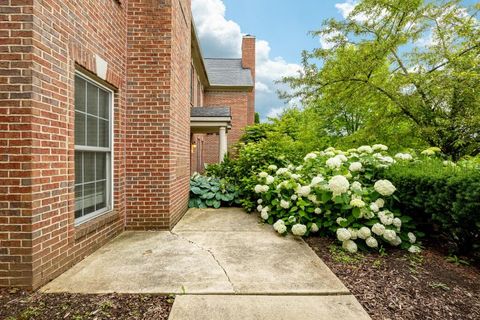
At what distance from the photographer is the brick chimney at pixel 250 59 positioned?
20109 mm

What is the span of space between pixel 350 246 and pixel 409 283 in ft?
2.83

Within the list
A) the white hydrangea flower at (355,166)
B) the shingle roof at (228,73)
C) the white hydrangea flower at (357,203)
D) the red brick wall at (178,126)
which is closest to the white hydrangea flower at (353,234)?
the white hydrangea flower at (357,203)

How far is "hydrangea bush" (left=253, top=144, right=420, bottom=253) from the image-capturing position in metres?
3.56

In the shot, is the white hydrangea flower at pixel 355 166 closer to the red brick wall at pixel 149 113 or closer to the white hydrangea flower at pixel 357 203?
the white hydrangea flower at pixel 357 203

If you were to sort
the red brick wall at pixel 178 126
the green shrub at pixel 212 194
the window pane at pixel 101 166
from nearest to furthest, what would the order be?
the window pane at pixel 101 166, the red brick wall at pixel 178 126, the green shrub at pixel 212 194

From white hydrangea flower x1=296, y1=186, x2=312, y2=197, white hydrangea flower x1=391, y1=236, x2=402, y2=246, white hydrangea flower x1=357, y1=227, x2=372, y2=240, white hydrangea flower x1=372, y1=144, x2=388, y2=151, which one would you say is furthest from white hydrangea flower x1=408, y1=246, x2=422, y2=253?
white hydrangea flower x1=372, y1=144, x2=388, y2=151

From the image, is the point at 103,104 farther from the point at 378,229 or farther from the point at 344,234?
the point at 378,229

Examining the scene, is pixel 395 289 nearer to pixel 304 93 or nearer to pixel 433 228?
pixel 433 228

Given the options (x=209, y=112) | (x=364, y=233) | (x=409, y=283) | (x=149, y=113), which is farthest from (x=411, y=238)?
(x=209, y=112)

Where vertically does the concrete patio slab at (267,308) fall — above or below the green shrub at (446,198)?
below

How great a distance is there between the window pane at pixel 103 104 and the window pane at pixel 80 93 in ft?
1.38

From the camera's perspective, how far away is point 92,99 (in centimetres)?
361

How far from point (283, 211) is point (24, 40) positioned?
13.3ft

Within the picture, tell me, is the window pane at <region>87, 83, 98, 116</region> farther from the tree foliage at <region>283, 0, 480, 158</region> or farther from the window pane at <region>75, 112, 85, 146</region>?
the tree foliage at <region>283, 0, 480, 158</region>
